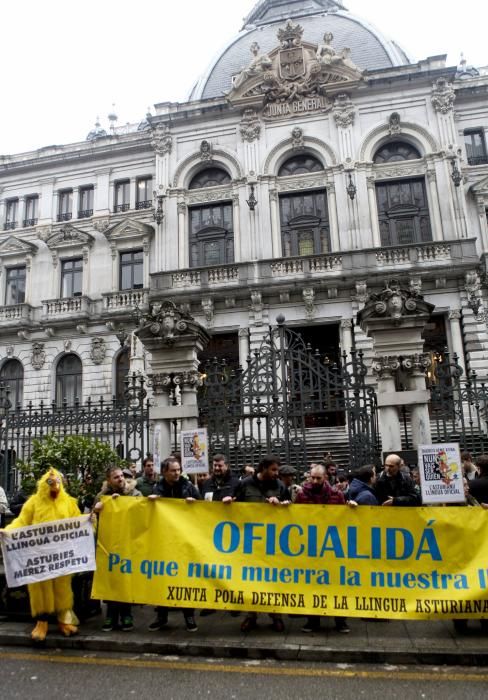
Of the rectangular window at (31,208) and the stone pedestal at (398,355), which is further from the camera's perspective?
the rectangular window at (31,208)

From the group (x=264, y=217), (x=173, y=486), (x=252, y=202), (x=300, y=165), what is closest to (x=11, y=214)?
(x=252, y=202)

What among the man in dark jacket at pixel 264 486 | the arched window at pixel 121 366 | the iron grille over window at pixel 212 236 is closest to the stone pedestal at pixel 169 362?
the man in dark jacket at pixel 264 486

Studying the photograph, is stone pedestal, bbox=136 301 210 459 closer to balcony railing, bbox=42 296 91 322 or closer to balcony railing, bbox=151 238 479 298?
balcony railing, bbox=151 238 479 298

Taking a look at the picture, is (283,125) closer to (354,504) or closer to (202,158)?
(202,158)

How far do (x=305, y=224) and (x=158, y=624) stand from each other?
21.9 metres

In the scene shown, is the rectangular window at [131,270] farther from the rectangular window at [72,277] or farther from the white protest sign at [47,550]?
the white protest sign at [47,550]

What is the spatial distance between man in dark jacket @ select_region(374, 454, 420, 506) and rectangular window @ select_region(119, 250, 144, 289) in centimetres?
2301

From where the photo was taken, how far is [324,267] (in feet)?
78.4

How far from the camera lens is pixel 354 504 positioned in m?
6.18

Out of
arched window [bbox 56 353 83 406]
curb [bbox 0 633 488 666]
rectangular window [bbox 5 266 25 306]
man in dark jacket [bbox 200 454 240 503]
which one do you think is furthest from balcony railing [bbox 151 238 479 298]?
curb [bbox 0 633 488 666]

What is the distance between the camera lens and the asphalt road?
184 inches

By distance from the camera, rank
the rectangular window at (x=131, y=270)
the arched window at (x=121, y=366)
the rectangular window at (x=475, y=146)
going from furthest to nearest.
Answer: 1. the rectangular window at (x=131, y=270)
2. the arched window at (x=121, y=366)
3. the rectangular window at (x=475, y=146)

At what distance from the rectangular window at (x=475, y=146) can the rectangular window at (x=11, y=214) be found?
80.3ft

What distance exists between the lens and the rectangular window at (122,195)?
29234 mm
